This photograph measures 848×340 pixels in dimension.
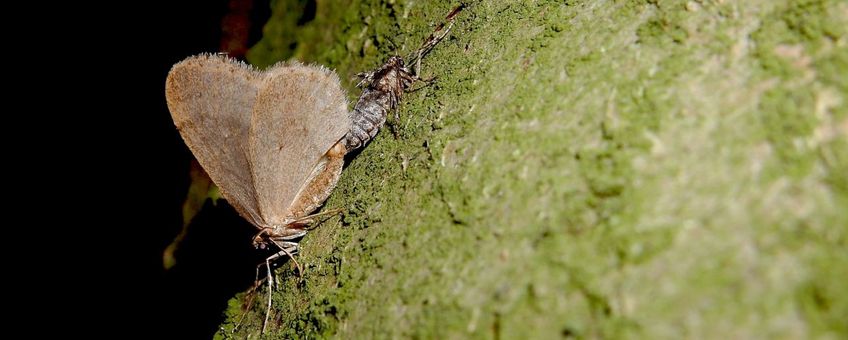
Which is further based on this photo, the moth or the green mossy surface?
the moth

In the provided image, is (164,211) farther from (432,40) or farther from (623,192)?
(623,192)

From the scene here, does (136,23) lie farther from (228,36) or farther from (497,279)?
(497,279)

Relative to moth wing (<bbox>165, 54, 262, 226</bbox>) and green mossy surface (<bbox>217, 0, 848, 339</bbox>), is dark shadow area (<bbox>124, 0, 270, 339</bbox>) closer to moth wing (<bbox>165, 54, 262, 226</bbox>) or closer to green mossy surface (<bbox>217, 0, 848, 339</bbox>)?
moth wing (<bbox>165, 54, 262, 226</bbox>)

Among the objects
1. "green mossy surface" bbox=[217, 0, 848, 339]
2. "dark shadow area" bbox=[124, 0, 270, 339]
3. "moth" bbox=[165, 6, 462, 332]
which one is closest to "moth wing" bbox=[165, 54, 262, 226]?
"moth" bbox=[165, 6, 462, 332]

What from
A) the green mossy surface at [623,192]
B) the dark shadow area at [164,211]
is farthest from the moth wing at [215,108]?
the green mossy surface at [623,192]

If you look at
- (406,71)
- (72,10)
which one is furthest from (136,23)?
(406,71)
